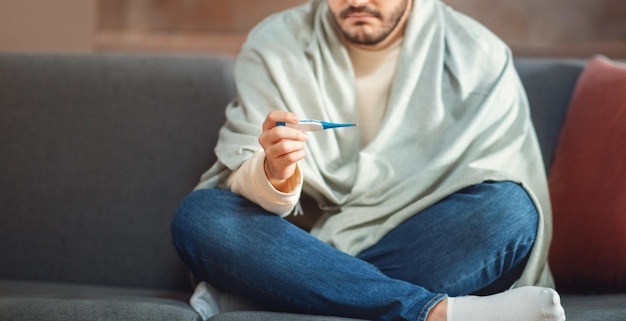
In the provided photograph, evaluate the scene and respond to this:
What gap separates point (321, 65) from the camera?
1643 mm

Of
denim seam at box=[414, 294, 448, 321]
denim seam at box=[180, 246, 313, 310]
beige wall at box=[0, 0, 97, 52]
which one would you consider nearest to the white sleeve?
denim seam at box=[180, 246, 313, 310]

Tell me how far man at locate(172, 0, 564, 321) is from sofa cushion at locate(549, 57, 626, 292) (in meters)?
0.09

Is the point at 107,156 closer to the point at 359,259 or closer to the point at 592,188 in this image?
the point at 359,259

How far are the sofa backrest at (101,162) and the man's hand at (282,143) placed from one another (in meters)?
0.49

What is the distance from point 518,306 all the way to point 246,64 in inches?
29.1

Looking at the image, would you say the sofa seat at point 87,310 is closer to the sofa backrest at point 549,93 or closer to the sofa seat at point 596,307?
the sofa seat at point 596,307

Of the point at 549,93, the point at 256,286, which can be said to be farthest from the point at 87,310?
the point at 549,93

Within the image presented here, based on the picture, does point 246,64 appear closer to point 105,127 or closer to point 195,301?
point 105,127

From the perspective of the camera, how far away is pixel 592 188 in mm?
1568

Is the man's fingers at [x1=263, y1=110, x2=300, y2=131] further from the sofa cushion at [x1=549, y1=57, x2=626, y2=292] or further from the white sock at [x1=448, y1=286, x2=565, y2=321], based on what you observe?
the sofa cushion at [x1=549, y1=57, x2=626, y2=292]

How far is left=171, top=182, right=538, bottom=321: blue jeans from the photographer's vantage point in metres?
1.27

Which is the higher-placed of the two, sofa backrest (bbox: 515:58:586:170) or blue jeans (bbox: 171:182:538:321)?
sofa backrest (bbox: 515:58:586:170)

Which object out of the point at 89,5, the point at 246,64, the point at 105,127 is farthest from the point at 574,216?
the point at 89,5

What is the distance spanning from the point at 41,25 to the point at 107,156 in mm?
1477
